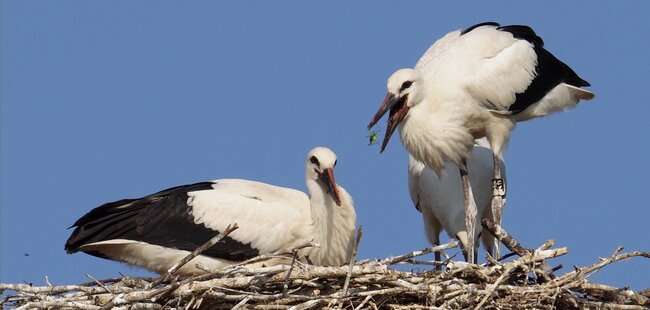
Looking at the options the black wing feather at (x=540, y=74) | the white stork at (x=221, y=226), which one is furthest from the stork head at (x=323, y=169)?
the black wing feather at (x=540, y=74)

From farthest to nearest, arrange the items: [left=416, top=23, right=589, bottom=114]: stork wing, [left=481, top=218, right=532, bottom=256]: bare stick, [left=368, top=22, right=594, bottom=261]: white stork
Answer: [left=416, top=23, right=589, bottom=114]: stork wing
[left=368, top=22, right=594, bottom=261]: white stork
[left=481, top=218, right=532, bottom=256]: bare stick

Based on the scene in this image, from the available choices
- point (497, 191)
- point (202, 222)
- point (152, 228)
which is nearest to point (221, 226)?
point (202, 222)

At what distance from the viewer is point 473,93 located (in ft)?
39.3

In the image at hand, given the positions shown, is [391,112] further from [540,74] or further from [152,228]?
[152,228]

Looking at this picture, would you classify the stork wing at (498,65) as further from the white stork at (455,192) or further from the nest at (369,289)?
the nest at (369,289)

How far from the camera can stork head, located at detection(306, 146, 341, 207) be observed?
11.3 m

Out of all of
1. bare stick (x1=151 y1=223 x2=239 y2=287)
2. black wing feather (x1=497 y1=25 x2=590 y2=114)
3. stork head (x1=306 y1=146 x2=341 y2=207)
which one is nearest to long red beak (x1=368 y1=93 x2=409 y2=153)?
stork head (x1=306 y1=146 x2=341 y2=207)

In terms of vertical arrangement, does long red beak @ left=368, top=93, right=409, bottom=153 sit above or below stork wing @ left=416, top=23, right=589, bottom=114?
below

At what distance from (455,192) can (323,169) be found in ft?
6.46

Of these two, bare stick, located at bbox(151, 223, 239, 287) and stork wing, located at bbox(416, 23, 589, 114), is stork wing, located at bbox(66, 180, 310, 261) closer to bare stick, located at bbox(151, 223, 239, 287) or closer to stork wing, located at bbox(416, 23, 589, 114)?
bare stick, located at bbox(151, 223, 239, 287)

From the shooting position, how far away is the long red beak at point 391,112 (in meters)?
11.3

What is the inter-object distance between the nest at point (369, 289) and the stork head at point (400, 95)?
59.6 inches

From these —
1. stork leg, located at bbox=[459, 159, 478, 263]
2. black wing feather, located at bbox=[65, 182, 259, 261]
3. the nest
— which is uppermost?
stork leg, located at bbox=[459, 159, 478, 263]

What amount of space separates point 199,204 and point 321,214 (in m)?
0.91
